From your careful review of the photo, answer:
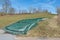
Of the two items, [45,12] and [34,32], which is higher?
[45,12]

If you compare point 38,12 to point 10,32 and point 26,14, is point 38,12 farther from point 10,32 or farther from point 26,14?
point 10,32

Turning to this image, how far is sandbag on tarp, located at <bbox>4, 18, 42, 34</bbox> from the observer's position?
300 centimetres

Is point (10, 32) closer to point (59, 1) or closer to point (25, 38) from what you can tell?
point (25, 38)

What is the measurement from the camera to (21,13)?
10.2 feet

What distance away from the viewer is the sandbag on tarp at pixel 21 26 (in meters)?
3.00

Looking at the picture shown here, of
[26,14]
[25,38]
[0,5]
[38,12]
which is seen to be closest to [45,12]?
[38,12]

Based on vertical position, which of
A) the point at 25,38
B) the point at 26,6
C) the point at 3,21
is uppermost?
the point at 26,6

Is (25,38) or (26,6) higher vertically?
(26,6)

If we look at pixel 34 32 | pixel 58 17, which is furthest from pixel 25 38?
pixel 58 17

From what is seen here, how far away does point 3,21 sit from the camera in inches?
122

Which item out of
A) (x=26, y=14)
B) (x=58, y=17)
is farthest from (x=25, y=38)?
(x=58, y=17)

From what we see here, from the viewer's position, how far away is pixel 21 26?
3039mm

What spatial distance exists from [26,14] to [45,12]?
0.31 metres

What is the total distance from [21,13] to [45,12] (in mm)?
390
